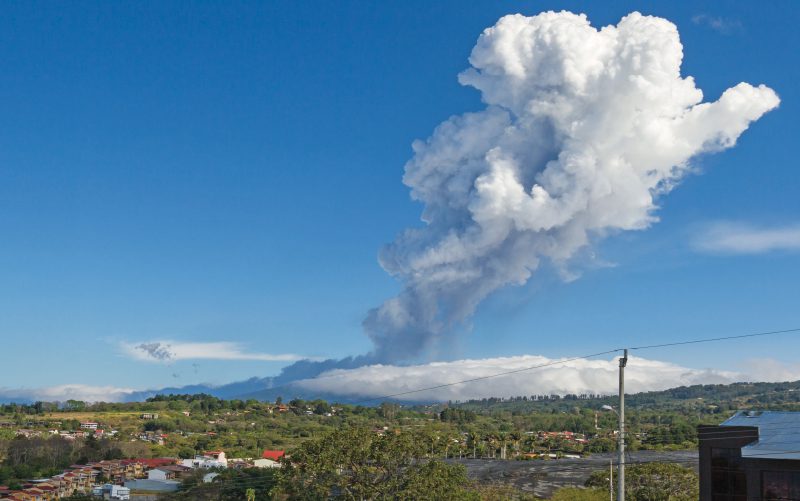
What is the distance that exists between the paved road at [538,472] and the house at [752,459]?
152ft

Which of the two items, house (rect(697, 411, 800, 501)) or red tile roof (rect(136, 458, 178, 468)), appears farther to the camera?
red tile roof (rect(136, 458, 178, 468))

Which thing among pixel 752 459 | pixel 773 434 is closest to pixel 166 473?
pixel 752 459

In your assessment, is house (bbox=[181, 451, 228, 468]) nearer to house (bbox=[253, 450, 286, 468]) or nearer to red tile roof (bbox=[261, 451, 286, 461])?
house (bbox=[253, 450, 286, 468])

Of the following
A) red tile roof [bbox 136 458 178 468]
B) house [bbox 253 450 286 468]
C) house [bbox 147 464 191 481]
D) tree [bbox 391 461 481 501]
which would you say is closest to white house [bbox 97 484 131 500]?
house [bbox 147 464 191 481]

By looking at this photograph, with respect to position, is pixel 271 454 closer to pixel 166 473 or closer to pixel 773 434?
pixel 166 473

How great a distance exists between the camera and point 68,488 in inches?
4786

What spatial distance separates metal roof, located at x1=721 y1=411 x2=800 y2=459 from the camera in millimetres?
50372

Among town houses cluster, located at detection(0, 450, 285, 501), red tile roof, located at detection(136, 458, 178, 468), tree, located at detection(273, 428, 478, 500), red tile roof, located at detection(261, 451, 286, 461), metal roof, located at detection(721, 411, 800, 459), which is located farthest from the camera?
red tile roof, located at detection(261, 451, 286, 461)

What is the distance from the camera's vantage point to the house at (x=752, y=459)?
49.7 meters

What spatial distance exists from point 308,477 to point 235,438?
14378 centimetres

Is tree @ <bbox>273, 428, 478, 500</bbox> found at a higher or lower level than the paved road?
higher

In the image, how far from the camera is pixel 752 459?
170 feet

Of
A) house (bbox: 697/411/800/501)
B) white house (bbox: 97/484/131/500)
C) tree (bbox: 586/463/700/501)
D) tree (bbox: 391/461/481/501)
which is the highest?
house (bbox: 697/411/800/501)

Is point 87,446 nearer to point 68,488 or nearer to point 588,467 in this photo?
point 68,488
